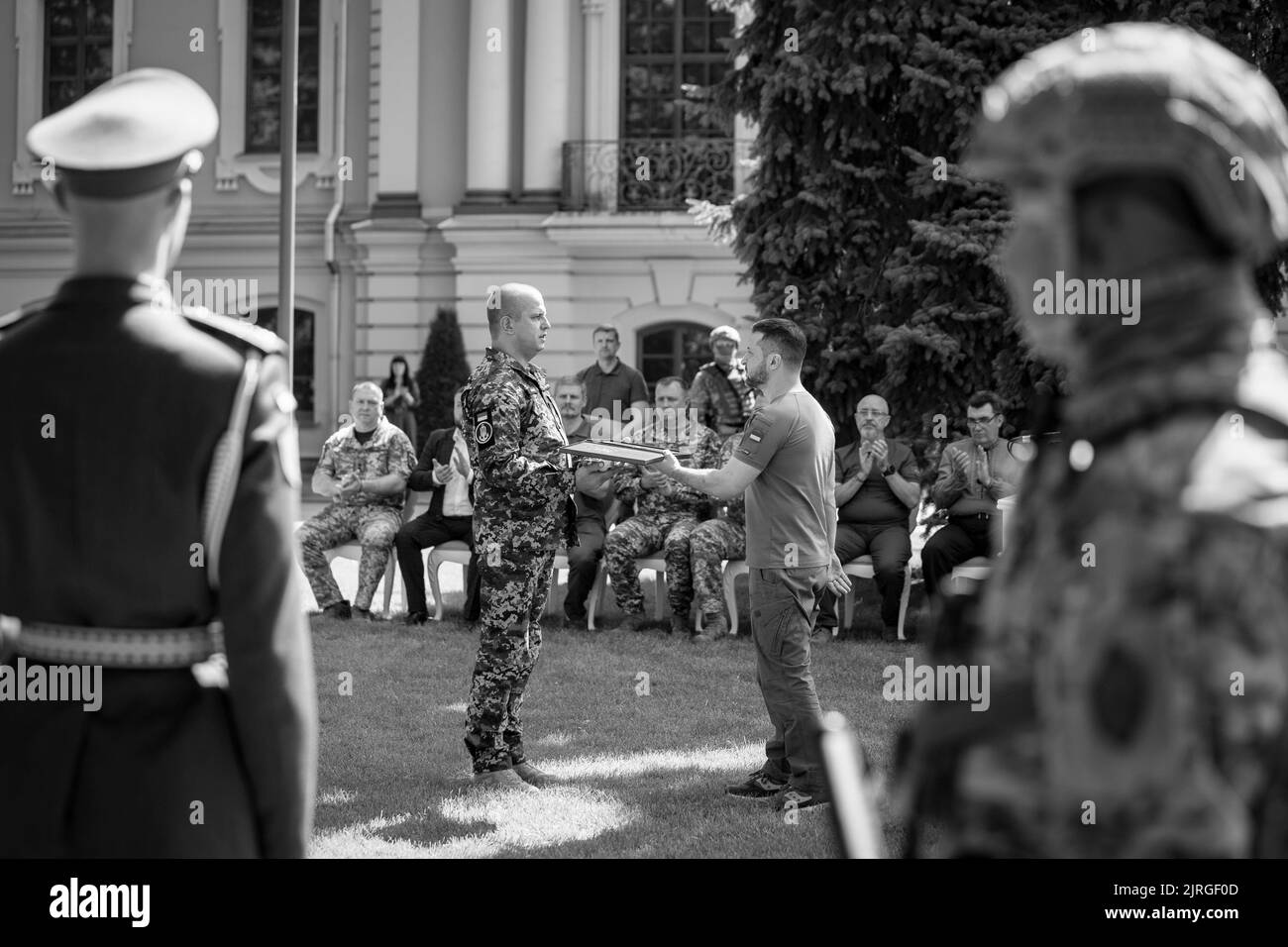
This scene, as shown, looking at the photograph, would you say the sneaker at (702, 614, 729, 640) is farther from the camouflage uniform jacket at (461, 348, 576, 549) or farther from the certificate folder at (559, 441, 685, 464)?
the camouflage uniform jacket at (461, 348, 576, 549)

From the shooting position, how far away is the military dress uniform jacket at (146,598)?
8.66 feet

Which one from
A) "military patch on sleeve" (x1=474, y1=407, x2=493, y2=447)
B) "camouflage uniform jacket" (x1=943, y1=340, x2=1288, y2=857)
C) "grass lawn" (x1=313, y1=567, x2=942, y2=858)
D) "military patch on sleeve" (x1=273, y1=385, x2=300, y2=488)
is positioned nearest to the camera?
"camouflage uniform jacket" (x1=943, y1=340, x2=1288, y2=857)

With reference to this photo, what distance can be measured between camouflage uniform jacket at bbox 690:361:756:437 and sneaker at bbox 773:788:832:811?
19.2ft

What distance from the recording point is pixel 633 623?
40.2ft

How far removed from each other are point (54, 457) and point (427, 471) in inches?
410

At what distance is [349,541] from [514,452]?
21.0 feet

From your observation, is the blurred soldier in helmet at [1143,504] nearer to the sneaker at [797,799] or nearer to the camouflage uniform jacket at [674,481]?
the sneaker at [797,799]

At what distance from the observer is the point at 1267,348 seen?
1.87m

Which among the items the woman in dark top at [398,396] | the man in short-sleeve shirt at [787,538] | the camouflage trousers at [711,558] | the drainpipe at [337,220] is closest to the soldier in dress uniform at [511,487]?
the man in short-sleeve shirt at [787,538]

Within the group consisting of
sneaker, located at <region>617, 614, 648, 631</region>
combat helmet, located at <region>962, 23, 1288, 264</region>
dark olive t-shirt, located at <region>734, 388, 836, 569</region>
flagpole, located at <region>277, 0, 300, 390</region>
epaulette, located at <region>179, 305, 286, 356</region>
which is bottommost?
sneaker, located at <region>617, 614, 648, 631</region>

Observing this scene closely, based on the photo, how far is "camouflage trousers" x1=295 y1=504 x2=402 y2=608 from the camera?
12.6m

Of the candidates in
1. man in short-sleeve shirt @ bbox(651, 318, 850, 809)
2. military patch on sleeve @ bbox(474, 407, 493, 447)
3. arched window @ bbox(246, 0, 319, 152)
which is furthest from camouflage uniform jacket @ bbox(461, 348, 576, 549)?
arched window @ bbox(246, 0, 319, 152)
